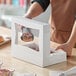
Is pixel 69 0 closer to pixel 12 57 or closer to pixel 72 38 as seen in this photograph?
pixel 72 38

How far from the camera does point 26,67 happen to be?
140 centimetres

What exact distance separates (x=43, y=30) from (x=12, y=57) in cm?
29

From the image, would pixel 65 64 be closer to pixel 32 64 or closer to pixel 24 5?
pixel 32 64

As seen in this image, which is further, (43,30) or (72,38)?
(72,38)

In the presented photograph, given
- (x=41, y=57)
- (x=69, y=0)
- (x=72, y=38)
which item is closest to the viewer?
(x=41, y=57)

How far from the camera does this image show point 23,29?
150cm

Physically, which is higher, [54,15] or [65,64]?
[54,15]

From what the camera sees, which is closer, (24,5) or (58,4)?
(58,4)

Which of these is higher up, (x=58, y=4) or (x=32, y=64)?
(x=58, y=4)

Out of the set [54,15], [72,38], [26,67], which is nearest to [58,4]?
[54,15]

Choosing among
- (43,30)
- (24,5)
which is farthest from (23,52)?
(24,5)

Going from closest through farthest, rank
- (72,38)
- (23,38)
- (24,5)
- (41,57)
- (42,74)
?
(42,74), (41,57), (23,38), (72,38), (24,5)

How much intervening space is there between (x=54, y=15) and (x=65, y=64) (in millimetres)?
608

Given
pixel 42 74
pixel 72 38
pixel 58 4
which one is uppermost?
pixel 58 4
